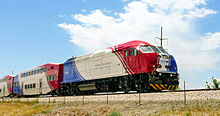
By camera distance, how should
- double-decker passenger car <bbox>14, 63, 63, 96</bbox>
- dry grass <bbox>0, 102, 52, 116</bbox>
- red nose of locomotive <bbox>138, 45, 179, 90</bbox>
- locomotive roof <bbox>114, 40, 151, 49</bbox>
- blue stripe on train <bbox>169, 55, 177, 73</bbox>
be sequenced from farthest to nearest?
double-decker passenger car <bbox>14, 63, 63, 96</bbox> < dry grass <bbox>0, 102, 52, 116</bbox> < locomotive roof <bbox>114, 40, 151, 49</bbox> < blue stripe on train <bbox>169, 55, 177, 73</bbox> < red nose of locomotive <bbox>138, 45, 179, 90</bbox>

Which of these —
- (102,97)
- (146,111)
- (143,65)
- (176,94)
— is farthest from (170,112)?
(102,97)

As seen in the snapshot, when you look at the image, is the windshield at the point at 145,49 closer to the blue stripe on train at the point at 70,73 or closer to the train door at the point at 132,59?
the train door at the point at 132,59

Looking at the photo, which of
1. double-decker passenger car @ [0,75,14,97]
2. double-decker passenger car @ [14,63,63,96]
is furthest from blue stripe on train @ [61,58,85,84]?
double-decker passenger car @ [0,75,14,97]

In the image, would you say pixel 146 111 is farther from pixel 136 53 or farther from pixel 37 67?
pixel 37 67

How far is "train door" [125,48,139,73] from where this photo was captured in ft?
55.6

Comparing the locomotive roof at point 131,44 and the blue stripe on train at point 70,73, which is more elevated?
the locomotive roof at point 131,44

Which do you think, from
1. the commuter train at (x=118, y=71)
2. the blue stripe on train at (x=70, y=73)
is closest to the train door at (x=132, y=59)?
the commuter train at (x=118, y=71)

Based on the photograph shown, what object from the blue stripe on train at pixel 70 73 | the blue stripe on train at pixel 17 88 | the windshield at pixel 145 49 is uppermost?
the windshield at pixel 145 49

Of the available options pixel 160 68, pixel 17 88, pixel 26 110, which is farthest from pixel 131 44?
pixel 17 88

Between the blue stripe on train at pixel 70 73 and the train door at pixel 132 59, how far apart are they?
7226 mm

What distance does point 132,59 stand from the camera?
1727cm

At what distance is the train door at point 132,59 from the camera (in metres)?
16.9

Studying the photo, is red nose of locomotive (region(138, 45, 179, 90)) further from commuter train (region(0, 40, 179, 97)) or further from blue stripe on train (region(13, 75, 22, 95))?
blue stripe on train (region(13, 75, 22, 95))

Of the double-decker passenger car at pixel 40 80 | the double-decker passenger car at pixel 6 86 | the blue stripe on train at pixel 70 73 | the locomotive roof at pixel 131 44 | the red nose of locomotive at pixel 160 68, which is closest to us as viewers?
the red nose of locomotive at pixel 160 68
